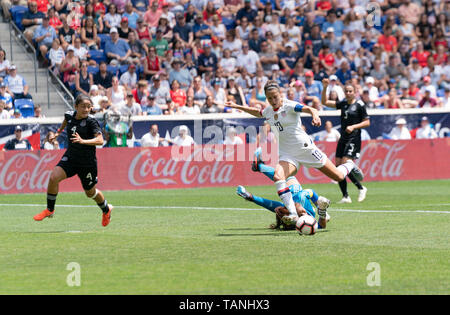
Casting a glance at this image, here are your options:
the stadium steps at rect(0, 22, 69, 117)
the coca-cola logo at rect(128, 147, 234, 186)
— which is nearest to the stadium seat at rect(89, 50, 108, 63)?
the stadium steps at rect(0, 22, 69, 117)

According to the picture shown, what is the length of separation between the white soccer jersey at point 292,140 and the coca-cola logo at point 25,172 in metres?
11.5

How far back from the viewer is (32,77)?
88.1ft

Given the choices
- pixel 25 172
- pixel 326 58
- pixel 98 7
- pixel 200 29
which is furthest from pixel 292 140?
pixel 326 58

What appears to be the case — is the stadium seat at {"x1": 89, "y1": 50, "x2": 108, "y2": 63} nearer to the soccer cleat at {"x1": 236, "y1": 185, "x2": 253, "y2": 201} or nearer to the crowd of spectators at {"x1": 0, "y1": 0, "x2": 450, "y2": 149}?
the crowd of spectators at {"x1": 0, "y1": 0, "x2": 450, "y2": 149}

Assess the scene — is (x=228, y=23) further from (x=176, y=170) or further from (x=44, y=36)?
Result: (x=176, y=170)

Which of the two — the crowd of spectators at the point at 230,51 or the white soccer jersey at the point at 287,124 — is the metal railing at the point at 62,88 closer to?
the crowd of spectators at the point at 230,51

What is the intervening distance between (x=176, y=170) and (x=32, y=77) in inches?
216

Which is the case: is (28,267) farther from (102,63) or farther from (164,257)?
(102,63)

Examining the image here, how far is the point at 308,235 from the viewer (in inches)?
488

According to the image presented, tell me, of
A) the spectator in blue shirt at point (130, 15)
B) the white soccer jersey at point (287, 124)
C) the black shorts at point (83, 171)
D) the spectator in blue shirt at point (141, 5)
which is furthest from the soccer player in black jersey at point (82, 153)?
the spectator in blue shirt at point (141, 5)

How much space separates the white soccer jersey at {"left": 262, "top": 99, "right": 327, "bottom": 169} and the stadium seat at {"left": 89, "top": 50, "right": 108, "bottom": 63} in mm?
14455

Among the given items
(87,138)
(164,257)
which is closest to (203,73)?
(87,138)

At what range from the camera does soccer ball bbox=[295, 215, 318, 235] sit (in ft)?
40.2
